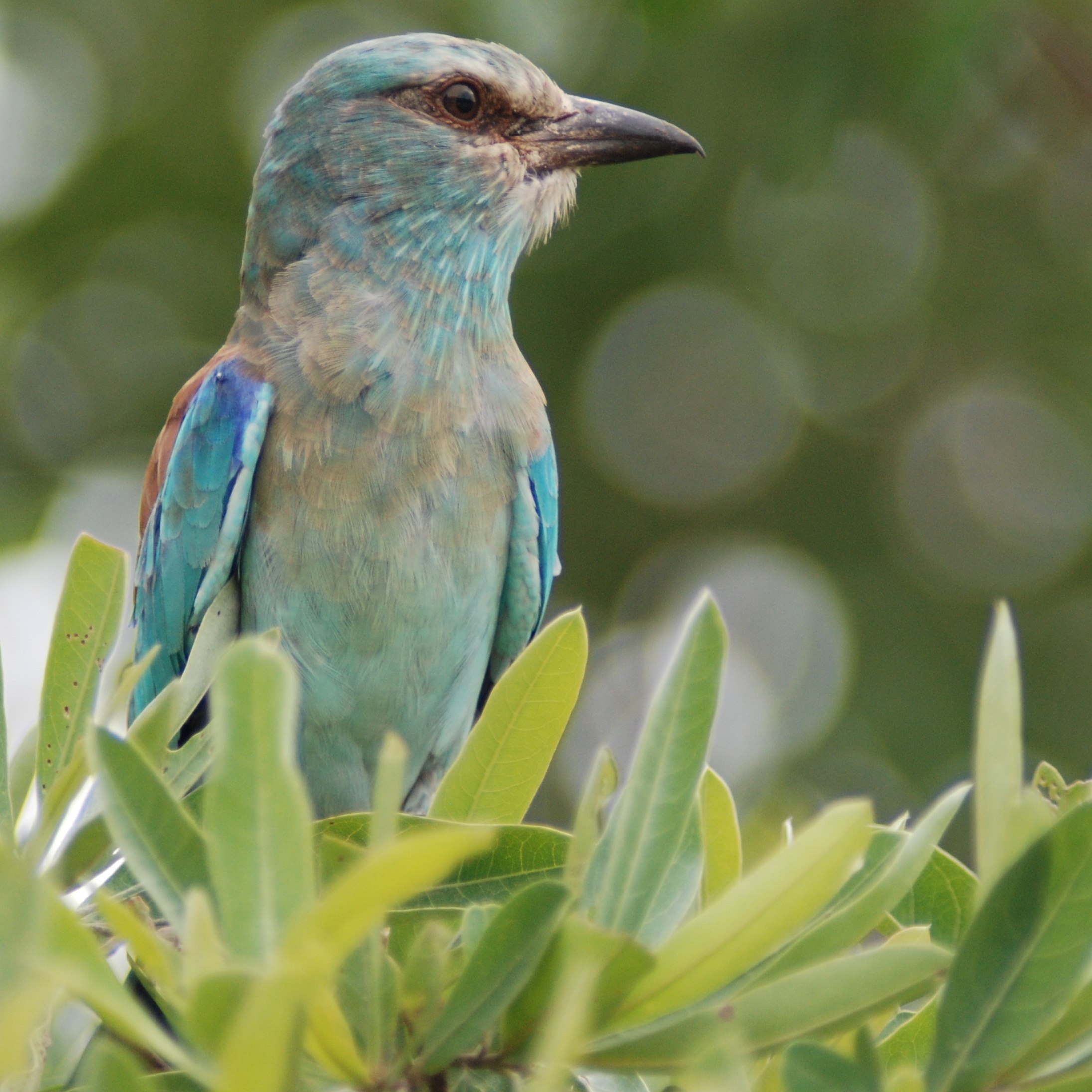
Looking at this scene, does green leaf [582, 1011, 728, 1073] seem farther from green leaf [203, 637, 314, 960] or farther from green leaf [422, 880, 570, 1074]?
green leaf [203, 637, 314, 960]

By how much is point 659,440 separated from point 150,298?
118 inches

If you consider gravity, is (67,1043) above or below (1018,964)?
below

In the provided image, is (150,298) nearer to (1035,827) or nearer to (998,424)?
(998,424)

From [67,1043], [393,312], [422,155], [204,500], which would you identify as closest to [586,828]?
[67,1043]

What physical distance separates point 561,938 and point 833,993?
0.28m

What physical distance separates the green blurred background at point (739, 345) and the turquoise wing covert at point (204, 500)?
3156 millimetres

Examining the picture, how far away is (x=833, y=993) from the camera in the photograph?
1394mm

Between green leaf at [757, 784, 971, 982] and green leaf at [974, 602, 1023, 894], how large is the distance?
0.10 metres

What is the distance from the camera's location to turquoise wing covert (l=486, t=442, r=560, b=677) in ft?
13.1

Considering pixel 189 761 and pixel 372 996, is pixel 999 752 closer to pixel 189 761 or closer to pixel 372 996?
pixel 372 996

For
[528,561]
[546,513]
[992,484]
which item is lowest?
[992,484]

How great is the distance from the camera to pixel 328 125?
4121mm

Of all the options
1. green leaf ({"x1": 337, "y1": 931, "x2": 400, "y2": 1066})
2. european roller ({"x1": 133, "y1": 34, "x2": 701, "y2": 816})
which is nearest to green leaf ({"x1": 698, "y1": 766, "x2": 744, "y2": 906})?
green leaf ({"x1": 337, "y1": 931, "x2": 400, "y2": 1066})

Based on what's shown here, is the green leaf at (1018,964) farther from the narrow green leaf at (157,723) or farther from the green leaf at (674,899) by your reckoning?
the narrow green leaf at (157,723)
